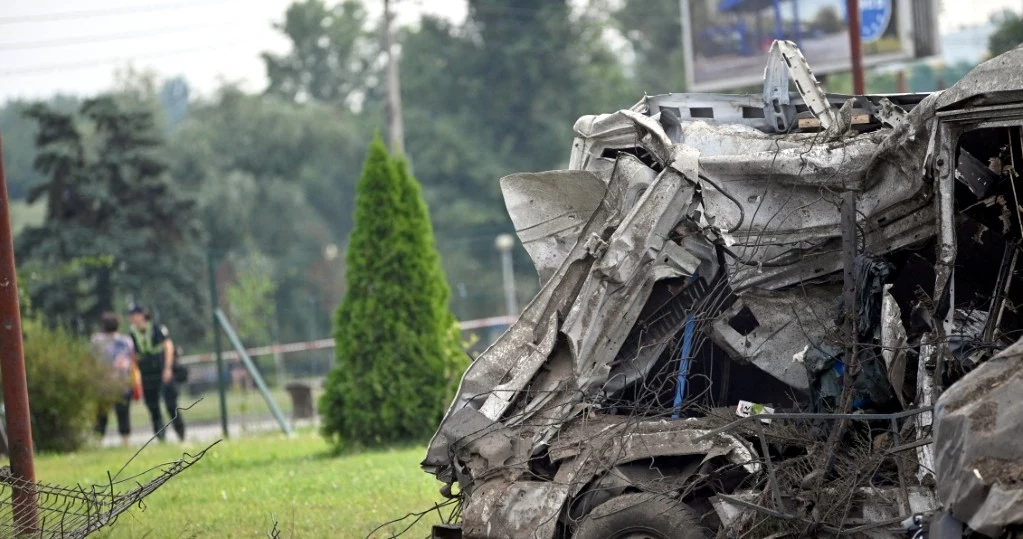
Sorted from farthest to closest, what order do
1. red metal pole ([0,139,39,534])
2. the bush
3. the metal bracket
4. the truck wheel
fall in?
1. the bush
2. red metal pole ([0,139,39,534])
3. the metal bracket
4. the truck wheel

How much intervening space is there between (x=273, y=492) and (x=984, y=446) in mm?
7255

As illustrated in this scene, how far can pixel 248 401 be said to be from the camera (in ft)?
61.7

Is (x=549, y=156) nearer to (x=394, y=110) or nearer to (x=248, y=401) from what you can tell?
(x=394, y=110)

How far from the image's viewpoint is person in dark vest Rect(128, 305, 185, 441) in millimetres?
17016

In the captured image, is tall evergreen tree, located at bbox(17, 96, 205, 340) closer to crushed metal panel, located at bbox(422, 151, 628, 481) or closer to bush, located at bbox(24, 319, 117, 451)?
bush, located at bbox(24, 319, 117, 451)

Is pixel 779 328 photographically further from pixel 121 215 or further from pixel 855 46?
pixel 121 215

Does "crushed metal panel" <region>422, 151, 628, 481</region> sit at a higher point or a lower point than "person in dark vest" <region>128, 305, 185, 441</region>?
higher

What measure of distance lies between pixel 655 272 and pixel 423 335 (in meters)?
7.25

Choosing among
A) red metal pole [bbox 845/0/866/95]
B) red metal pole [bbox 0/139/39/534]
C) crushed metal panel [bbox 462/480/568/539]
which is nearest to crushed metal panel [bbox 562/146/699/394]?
crushed metal panel [bbox 462/480/568/539]

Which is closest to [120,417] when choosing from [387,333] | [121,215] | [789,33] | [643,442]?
[387,333]

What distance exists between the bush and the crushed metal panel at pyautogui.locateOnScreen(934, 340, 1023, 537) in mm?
13386

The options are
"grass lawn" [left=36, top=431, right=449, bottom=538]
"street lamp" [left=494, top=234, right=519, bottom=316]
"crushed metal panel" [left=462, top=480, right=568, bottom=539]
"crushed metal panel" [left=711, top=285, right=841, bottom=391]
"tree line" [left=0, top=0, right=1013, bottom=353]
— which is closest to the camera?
"crushed metal panel" [left=462, top=480, right=568, bottom=539]

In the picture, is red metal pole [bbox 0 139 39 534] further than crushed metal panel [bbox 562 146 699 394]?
Yes

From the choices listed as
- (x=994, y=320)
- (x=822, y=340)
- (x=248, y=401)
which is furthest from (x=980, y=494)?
(x=248, y=401)
